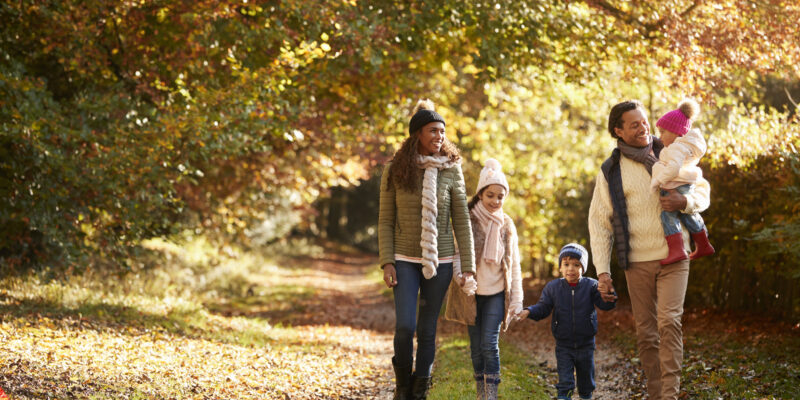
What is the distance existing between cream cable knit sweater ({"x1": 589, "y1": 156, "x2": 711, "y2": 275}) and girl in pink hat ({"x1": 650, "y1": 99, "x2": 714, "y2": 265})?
3.2 inches

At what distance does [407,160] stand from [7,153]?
6.63 meters

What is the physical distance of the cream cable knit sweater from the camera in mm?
5133

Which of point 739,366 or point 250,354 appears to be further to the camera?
point 250,354

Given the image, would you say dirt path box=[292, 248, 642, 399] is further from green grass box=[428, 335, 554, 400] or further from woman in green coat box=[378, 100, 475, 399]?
woman in green coat box=[378, 100, 475, 399]

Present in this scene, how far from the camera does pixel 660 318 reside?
5.08 m

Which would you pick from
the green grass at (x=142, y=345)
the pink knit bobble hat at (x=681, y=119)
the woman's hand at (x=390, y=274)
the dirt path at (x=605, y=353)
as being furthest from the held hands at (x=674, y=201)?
the green grass at (x=142, y=345)

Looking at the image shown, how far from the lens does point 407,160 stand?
5.54 metres

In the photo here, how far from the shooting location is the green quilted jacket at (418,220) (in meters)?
5.48

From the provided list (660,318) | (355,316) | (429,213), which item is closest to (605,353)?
(660,318)

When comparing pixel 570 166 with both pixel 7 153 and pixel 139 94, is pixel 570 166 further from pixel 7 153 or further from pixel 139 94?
pixel 7 153

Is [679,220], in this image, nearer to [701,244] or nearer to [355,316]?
[701,244]

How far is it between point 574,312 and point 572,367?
485 mm

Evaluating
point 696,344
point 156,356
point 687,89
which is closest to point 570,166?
point 687,89

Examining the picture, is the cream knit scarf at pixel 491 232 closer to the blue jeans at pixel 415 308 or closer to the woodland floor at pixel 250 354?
the blue jeans at pixel 415 308
